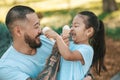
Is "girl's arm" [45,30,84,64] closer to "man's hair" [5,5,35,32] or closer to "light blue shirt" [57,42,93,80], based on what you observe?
"light blue shirt" [57,42,93,80]

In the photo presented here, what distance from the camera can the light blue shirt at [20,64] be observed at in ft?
11.6

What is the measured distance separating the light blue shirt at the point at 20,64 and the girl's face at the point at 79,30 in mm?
376

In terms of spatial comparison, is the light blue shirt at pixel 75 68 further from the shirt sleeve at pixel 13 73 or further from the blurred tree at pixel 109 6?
the blurred tree at pixel 109 6

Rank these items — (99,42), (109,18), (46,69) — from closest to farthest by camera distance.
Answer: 1. (46,69)
2. (99,42)
3. (109,18)

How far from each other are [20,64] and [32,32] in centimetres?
31

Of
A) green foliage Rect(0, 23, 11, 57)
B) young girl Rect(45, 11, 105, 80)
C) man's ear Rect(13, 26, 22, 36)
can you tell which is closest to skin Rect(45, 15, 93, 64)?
young girl Rect(45, 11, 105, 80)

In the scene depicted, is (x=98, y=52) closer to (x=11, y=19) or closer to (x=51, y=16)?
(x=11, y=19)

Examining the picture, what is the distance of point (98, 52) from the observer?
164 inches

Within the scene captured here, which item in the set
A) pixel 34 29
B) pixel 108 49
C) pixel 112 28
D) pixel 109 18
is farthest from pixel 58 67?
pixel 109 18

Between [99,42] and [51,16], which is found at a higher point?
[99,42]

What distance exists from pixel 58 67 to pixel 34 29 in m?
0.40

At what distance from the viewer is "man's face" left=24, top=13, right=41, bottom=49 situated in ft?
12.1

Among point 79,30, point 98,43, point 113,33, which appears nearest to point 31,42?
point 79,30

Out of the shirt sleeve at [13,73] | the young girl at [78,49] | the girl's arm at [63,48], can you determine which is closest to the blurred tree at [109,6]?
the young girl at [78,49]
